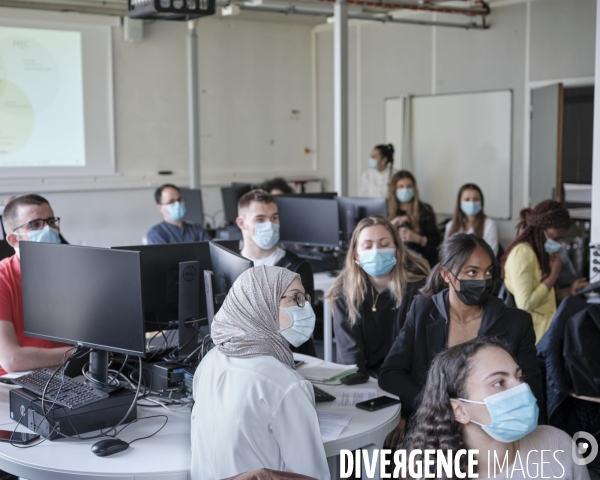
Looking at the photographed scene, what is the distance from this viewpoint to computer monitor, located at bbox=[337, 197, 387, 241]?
5445mm

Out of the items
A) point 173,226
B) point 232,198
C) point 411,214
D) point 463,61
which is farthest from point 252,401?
point 463,61

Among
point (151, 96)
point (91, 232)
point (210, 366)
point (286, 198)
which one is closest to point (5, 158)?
point (91, 232)

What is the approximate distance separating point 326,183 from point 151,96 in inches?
102

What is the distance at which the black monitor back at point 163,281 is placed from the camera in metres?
2.84

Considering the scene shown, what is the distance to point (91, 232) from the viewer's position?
8.27m

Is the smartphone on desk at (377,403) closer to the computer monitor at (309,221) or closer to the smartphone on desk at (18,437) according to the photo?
the smartphone on desk at (18,437)

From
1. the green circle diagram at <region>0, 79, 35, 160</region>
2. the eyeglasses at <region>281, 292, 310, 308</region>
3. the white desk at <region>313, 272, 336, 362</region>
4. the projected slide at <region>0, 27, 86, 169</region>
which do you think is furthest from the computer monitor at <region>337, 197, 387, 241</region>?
the green circle diagram at <region>0, 79, 35, 160</region>

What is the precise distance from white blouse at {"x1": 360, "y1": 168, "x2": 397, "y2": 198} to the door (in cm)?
147

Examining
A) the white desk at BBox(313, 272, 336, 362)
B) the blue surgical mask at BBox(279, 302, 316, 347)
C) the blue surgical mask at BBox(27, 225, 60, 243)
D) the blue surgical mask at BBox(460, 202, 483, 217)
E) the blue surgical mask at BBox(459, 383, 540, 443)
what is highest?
the blue surgical mask at BBox(27, 225, 60, 243)

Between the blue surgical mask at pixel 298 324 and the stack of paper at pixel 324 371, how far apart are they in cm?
51

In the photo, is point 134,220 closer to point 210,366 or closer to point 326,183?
point 326,183

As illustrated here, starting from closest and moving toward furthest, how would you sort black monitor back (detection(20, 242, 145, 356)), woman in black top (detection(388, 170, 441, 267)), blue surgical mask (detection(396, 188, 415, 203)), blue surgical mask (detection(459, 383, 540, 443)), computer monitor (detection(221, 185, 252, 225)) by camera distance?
blue surgical mask (detection(459, 383, 540, 443)) < black monitor back (detection(20, 242, 145, 356)) < woman in black top (detection(388, 170, 441, 267)) < blue surgical mask (detection(396, 188, 415, 203)) < computer monitor (detection(221, 185, 252, 225))

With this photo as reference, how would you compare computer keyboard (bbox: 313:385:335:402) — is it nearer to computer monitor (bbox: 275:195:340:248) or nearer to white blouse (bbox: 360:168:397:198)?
computer monitor (bbox: 275:195:340:248)

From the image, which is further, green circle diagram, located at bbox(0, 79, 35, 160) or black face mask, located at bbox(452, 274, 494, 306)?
green circle diagram, located at bbox(0, 79, 35, 160)
